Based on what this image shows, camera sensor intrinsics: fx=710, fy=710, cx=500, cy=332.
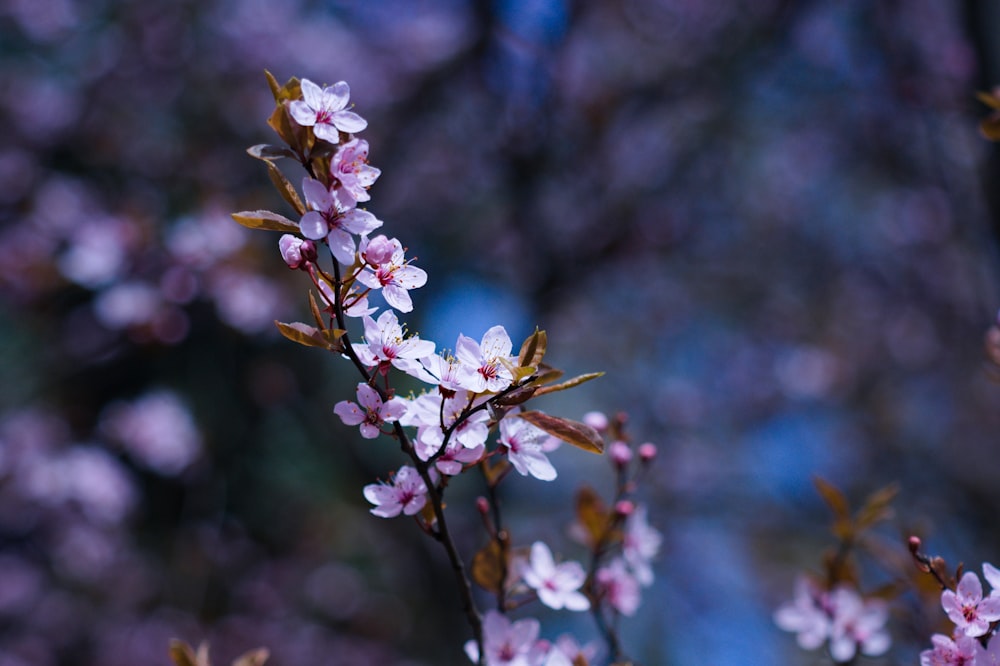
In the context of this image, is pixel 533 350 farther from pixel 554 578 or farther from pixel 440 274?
pixel 440 274

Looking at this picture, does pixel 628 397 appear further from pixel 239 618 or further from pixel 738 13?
pixel 239 618

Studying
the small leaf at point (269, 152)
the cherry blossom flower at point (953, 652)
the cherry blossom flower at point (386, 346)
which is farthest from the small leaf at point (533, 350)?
the cherry blossom flower at point (953, 652)

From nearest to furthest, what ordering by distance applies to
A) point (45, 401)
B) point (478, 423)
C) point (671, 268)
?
point (478, 423) < point (45, 401) < point (671, 268)

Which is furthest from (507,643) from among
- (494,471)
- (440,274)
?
(440,274)

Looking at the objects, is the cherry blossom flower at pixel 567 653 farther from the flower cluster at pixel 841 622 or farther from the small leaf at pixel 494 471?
the flower cluster at pixel 841 622

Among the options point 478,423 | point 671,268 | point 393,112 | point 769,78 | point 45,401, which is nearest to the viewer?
A: point 478,423

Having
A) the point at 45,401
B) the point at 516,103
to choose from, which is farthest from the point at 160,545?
the point at 516,103
